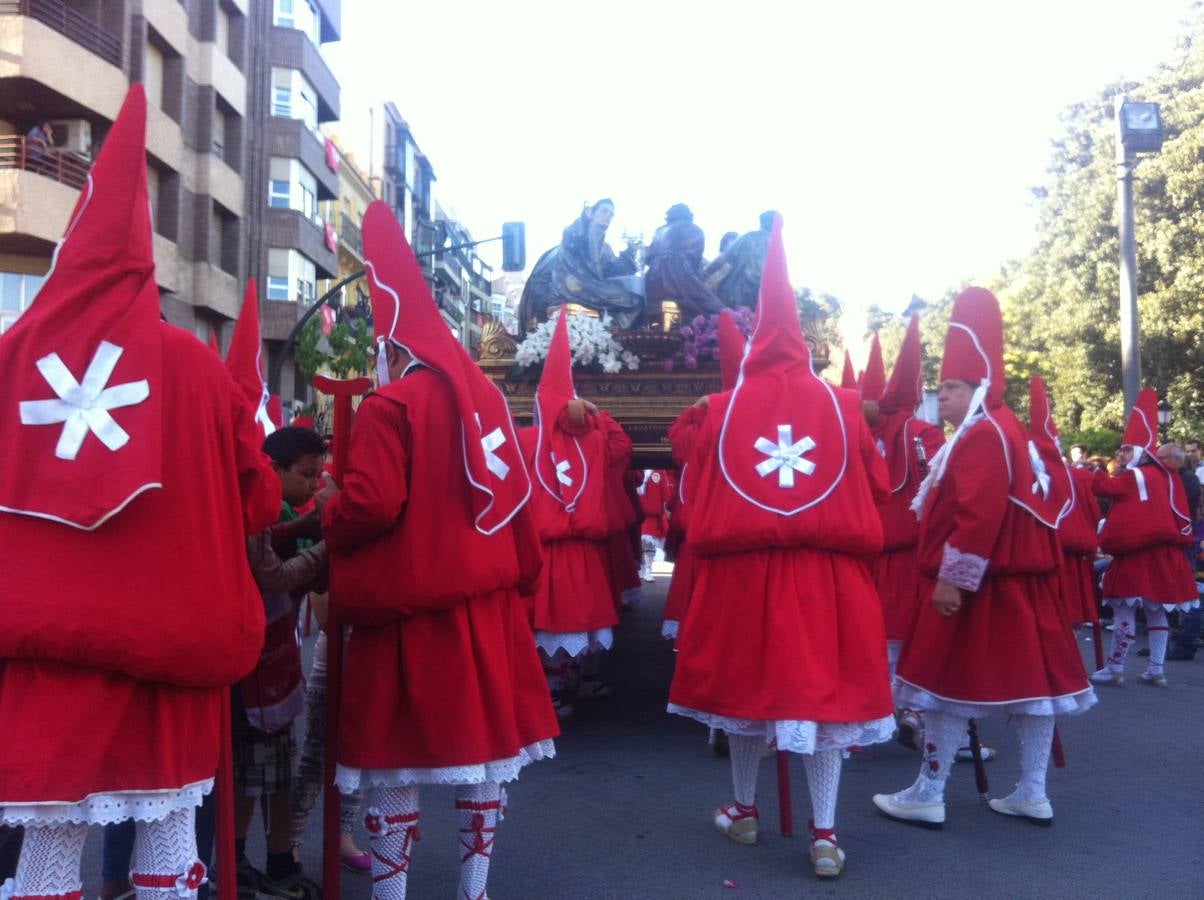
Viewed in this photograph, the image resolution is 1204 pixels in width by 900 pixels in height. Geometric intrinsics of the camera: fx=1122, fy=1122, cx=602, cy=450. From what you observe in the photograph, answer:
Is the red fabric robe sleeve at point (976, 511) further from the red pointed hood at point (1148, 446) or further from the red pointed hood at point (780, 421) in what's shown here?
the red pointed hood at point (1148, 446)

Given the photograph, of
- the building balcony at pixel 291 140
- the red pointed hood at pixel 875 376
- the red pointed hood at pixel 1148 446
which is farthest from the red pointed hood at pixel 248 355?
the building balcony at pixel 291 140

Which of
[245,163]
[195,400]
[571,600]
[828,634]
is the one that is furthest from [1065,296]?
[195,400]

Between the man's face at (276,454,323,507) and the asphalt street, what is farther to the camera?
the asphalt street

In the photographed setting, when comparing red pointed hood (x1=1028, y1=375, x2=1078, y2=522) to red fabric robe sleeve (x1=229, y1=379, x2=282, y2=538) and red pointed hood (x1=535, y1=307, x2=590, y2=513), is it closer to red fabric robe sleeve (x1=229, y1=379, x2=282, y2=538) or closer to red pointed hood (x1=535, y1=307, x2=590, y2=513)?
red pointed hood (x1=535, y1=307, x2=590, y2=513)

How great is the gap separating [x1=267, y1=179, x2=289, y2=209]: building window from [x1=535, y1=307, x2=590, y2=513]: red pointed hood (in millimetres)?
26954

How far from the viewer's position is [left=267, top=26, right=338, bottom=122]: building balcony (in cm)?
3141

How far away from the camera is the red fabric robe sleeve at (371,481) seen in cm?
340

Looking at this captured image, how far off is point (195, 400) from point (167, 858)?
3.75ft

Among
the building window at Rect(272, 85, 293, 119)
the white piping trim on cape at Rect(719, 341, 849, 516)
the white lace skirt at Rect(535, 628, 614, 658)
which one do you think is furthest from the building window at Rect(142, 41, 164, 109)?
the white piping trim on cape at Rect(719, 341, 849, 516)

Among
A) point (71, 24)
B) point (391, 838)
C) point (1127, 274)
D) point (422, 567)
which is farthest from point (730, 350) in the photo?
point (71, 24)

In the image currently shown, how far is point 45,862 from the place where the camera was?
2.61 metres

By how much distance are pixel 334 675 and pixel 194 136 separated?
84.4ft

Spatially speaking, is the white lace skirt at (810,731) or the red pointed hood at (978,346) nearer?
the white lace skirt at (810,731)

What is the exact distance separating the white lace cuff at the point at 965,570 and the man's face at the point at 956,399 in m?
0.63
